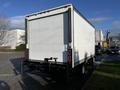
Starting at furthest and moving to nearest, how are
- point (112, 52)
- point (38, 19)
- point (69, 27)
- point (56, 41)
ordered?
point (112, 52), point (38, 19), point (56, 41), point (69, 27)

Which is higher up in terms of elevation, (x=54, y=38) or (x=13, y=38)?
(x=13, y=38)

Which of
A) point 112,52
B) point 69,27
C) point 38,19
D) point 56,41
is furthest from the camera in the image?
point 112,52

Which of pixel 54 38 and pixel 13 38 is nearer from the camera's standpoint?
pixel 54 38

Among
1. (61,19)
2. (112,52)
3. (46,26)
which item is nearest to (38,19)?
(46,26)

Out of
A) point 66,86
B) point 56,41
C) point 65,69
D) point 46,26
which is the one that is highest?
point 46,26

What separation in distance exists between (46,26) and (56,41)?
101cm

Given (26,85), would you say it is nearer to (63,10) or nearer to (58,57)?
(58,57)

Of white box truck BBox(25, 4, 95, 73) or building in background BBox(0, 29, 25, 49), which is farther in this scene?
building in background BBox(0, 29, 25, 49)

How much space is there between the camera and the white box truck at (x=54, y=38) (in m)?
10.2

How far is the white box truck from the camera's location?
10164 millimetres

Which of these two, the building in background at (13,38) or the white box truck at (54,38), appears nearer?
the white box truck at (54,38)

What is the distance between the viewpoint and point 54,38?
11.0m

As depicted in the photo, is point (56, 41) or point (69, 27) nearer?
point (69, 27)

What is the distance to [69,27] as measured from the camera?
10.1 m
